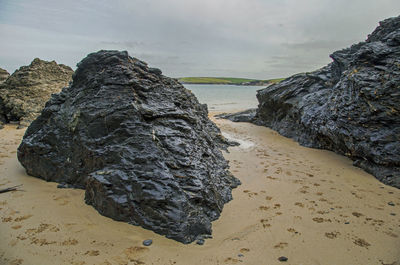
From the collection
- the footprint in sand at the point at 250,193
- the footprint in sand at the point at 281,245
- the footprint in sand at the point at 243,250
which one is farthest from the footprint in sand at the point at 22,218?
the footprint in sand at the point at 250,193

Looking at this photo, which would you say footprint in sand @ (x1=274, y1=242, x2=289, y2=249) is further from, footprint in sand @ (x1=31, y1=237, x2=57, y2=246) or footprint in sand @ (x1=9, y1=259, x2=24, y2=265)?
footprint in sand @ (x1=9, y1=259, x2=24, y2=265)

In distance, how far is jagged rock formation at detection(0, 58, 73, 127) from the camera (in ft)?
56.6

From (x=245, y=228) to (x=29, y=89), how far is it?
2062 centimetres

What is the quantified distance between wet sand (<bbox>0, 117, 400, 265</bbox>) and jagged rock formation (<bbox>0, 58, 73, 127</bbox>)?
11.5 metres

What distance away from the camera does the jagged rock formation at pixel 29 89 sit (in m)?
17.2

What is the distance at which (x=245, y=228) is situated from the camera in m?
5.18

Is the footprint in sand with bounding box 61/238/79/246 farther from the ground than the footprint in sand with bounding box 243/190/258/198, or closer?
closer

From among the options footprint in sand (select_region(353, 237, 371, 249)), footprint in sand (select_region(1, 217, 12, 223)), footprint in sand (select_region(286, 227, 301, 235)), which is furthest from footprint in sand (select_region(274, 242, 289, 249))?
footprint in sand (select_region(1, 217, 12, 223))

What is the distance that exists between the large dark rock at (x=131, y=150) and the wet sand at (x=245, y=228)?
0.31 meters

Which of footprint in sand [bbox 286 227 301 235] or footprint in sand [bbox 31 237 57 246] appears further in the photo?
footprint in sand [bbox 286 227 301 235]

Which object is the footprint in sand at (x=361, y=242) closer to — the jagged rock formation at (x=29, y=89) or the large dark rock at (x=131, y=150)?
the large dark rock at (x=131, y=150)

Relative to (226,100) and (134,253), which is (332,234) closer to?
(134,253)

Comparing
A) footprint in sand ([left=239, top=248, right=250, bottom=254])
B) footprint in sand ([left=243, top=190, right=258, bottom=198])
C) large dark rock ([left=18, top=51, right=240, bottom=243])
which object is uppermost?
large dark rock ([left=18, top=51, right=240, bottom=243])

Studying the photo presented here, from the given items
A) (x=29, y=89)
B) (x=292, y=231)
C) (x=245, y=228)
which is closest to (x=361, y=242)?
(x=292, y=231)
